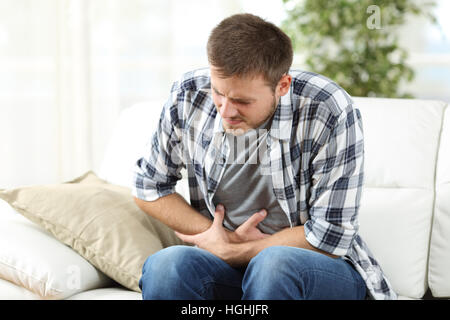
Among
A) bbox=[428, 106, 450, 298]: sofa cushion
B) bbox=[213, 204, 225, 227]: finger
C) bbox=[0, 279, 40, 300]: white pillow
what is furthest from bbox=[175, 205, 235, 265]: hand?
bbox=[428, 106, 450, 298]: sofa cushion

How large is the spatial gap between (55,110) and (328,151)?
6.56 feet

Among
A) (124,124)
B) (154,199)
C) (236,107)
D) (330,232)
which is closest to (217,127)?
(236,107)

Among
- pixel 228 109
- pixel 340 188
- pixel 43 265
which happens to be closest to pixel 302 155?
pixel 340 188

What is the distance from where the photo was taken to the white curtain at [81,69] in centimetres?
279

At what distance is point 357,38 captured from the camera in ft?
9.12

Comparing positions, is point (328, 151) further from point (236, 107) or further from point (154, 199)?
point (154, 199)

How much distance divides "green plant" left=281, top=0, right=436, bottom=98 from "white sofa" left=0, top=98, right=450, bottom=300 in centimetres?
107

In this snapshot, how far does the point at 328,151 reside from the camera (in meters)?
1.28

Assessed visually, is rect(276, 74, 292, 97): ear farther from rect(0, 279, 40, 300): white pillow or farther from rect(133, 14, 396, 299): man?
rect(0, 279, 40, 300): white pillow

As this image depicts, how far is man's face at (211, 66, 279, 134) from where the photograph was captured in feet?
3.89

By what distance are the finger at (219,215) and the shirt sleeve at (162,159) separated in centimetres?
15

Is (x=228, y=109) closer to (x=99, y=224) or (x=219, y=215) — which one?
(x=219, y=215)

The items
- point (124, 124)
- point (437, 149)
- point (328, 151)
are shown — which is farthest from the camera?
point (124, 124)
